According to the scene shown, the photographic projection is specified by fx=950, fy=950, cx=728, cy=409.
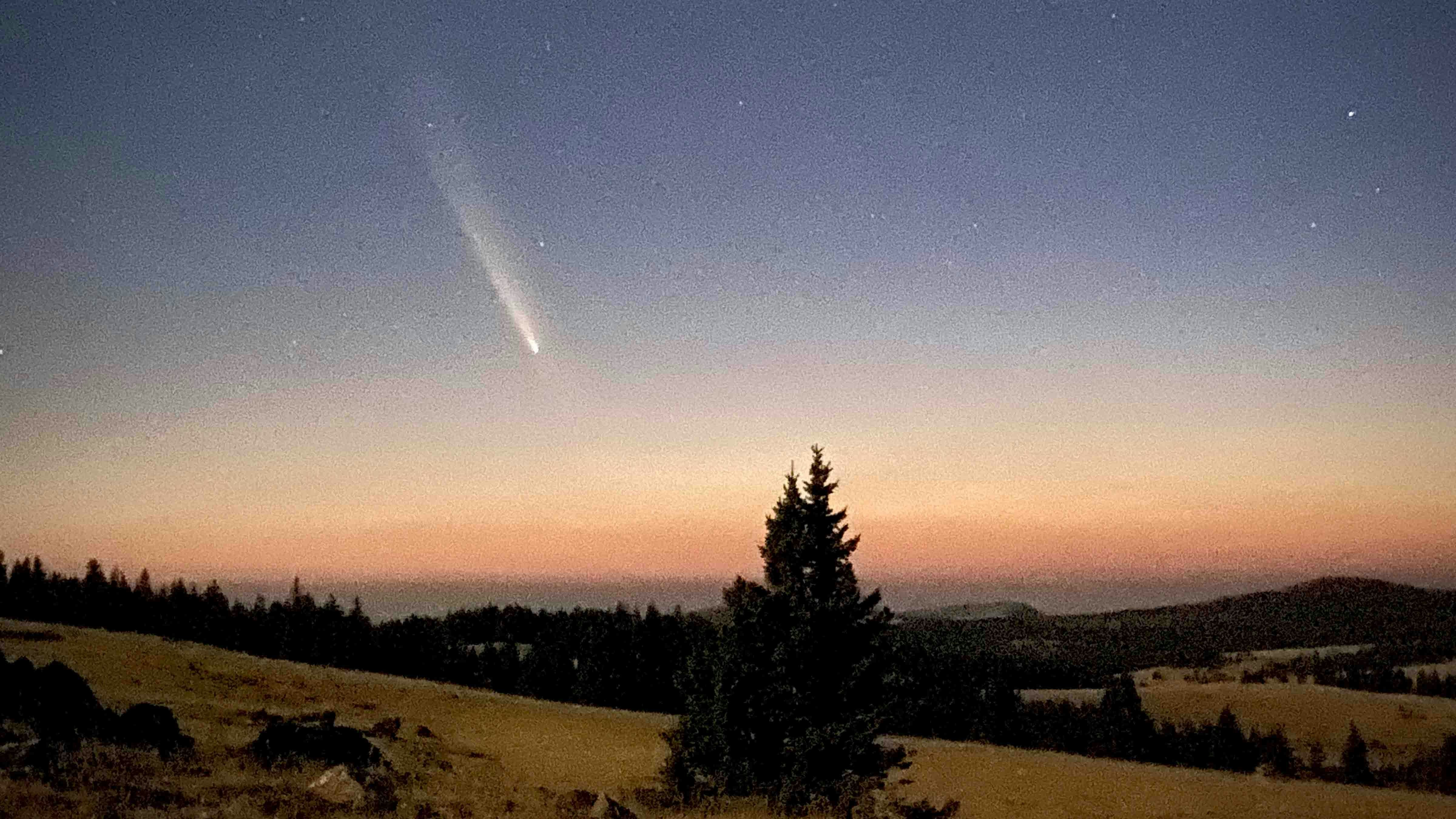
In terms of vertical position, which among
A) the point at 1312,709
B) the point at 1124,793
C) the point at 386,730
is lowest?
the point at 1312,709

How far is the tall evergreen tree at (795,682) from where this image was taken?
688 inches

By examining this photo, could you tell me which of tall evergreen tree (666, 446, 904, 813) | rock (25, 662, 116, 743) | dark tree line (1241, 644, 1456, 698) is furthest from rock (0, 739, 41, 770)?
dark tree line (1241, 644, 1456, 698)

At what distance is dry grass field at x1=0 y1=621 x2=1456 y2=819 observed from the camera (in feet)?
44.9

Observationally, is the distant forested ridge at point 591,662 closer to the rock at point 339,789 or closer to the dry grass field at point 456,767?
the dry grass field at point 456,767

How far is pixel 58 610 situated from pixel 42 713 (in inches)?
4315

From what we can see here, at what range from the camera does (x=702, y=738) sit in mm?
18234

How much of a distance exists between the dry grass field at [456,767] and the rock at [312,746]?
0.59m

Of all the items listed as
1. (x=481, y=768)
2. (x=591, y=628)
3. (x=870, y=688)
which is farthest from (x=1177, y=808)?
(x=591, y=628)

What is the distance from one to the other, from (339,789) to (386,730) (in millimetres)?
24885

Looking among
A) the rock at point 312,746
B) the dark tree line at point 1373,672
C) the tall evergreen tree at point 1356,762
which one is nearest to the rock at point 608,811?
the rock at point 312,746

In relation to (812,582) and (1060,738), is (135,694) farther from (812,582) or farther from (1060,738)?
(1060,738)

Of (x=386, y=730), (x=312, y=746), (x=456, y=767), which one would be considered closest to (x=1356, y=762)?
(x=386, y=730)

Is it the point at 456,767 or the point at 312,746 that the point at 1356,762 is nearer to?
the point at 456,767

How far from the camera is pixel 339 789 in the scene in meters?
14.6
